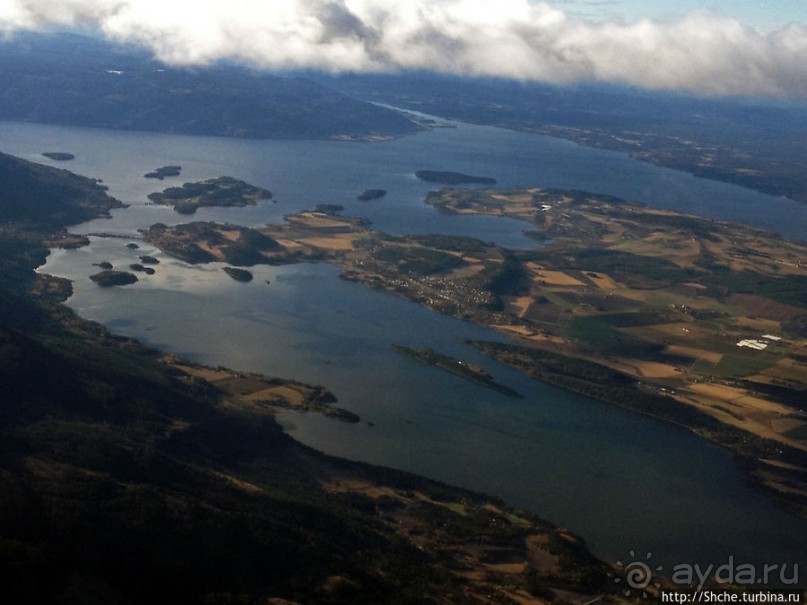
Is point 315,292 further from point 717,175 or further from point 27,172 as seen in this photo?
point 717,175

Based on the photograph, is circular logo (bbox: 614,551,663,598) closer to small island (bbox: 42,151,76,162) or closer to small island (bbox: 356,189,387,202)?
small island (bbox: 356,189,387,202)

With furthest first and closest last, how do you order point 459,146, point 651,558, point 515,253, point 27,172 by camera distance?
point 459,146 → point 27,172 → point 515,253 → point 651,558

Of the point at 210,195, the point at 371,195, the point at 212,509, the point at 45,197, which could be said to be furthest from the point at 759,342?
the point at 45,197

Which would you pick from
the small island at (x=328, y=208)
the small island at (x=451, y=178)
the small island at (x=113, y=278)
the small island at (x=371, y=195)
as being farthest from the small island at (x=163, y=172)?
the small island at (x=113, y=278)

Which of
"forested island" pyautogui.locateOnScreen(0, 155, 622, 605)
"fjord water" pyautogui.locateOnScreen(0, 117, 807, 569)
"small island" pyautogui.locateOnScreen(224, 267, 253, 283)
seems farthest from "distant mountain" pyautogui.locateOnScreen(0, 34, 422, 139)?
"forested island" pyautogui.locateOnScreen(0, 155, 622, 605)

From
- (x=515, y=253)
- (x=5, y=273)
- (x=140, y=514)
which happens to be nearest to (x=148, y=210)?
(x=5, y=273)

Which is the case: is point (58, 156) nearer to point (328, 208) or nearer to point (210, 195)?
point (210, 195)
